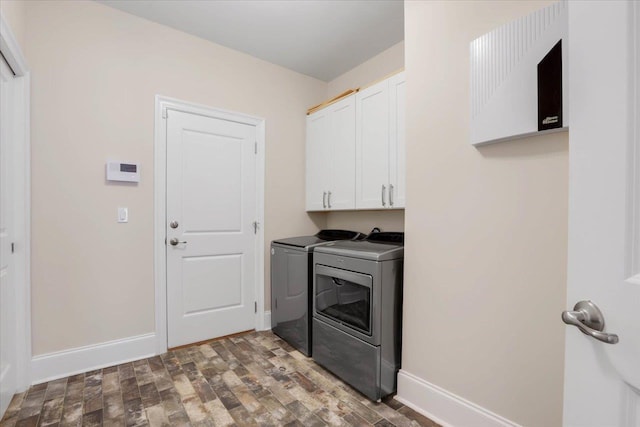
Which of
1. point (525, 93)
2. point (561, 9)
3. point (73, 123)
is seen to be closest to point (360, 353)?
point (525, 93)

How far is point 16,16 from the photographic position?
1.83 meters

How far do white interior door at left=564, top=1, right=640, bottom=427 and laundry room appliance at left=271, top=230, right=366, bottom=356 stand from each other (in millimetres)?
1923

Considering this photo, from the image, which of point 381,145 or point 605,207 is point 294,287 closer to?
point 381,145

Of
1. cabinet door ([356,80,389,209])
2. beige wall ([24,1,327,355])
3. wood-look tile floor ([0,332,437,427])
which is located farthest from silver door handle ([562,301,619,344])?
beige wall ([24,1,327,355])

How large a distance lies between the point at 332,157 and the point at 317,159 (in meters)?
0.26

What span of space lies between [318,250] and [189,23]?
216 centimetres

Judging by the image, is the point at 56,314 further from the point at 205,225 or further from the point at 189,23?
the point at 189,23

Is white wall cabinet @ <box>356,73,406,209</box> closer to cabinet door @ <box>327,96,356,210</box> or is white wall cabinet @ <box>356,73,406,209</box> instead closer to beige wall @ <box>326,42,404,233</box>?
cabinet door @ <box>327,96,356,210</box>

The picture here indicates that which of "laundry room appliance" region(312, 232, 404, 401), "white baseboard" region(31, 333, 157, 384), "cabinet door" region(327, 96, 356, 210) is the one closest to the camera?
"laundry room appliance" region(312, 232, 404, 401)

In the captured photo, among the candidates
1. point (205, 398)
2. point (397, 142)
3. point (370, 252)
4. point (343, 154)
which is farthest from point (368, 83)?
point (205, 398)

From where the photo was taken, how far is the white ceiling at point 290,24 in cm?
224

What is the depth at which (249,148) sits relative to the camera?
2.98 metres

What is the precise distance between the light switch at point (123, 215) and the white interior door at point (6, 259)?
59 centimetres

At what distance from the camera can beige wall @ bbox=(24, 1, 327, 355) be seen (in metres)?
2.07
